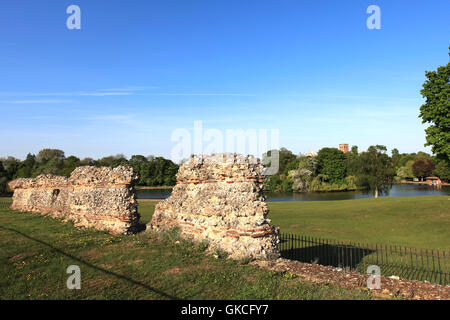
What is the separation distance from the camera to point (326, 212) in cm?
2545

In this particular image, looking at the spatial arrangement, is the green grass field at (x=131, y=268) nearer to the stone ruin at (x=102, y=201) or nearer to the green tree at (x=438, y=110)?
the stone ruin at (x=102, y=201)

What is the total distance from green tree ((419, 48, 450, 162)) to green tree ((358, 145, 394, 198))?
16.6m

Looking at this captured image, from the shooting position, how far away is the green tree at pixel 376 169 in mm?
44344

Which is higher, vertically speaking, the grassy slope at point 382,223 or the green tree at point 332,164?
the green tree at point 332,164

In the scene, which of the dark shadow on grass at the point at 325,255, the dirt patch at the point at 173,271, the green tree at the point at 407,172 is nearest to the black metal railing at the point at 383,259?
the dark shadow on grass at the point at 325,255

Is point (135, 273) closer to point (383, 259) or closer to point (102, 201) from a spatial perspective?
point (102, 201)

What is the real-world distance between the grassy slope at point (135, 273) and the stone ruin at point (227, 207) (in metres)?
0.69

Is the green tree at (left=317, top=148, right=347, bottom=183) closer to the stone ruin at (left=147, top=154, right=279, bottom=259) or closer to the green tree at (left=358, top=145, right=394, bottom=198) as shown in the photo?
the green tree at (left=358, top=145, right=394, bottom=198)

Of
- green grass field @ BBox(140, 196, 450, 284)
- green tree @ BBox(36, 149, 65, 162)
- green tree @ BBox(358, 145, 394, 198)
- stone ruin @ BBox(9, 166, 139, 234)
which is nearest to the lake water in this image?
green tree @ BBox(358, 145, 394, 198)

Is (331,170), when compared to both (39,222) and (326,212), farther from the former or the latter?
(39,222)

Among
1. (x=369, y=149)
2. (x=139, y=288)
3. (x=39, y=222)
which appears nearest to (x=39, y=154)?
(x=39, y=222)

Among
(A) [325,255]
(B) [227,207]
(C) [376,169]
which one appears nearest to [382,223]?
(A) [325,255]

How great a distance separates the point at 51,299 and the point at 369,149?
163 ft

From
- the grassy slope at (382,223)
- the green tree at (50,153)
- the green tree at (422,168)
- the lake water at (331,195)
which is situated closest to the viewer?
the grassy slope at (382,223)
